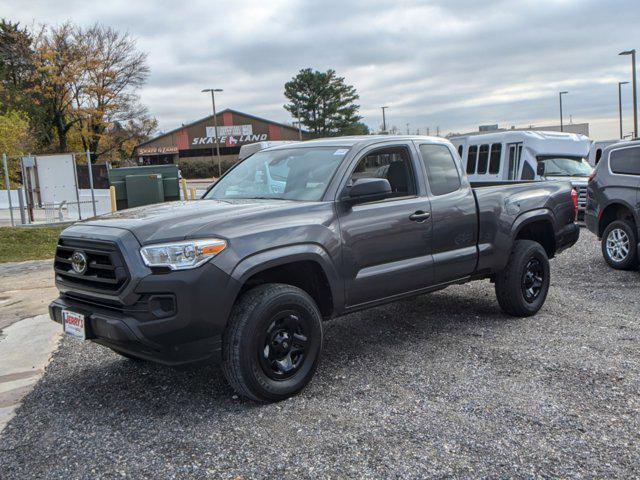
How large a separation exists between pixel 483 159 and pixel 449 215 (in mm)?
13877

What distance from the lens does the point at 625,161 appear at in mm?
8875

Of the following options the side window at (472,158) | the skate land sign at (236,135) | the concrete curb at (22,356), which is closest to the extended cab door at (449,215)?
the concrete curb at (22,356)

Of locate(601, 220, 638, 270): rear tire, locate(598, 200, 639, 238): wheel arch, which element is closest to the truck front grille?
locate(601, 220, 638, 270): rear tire

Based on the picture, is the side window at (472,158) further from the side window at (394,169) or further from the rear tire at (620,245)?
the side window at (394,169)

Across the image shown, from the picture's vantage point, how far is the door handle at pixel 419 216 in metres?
4.98

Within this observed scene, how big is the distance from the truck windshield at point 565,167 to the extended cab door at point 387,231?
450 inches

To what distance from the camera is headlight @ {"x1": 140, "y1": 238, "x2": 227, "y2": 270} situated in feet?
12.0

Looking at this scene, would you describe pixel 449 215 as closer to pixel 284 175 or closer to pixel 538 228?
pixel 284 175

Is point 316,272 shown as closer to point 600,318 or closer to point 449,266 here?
point 449,266

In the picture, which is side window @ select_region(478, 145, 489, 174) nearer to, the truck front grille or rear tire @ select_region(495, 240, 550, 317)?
rear tire @ select_region(495, 240, 550, 317)

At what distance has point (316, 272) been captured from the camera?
4.42 meters

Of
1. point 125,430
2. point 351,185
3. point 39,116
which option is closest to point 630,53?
point 351,185

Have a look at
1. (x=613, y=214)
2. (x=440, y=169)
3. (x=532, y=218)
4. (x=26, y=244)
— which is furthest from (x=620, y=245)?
(x=26, y=244)

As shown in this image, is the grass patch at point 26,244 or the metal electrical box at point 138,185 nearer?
the grass patch at point 26,244
